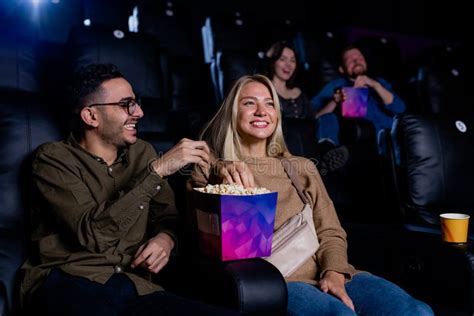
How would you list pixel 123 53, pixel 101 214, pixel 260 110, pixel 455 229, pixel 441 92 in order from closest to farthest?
pixel 101 214 < pixel 455 229 < pixel 260 110 < pixel 123 53 < pixel 441 92

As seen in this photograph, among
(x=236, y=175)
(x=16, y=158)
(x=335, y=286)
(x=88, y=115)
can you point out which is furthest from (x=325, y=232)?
(x=16, y=158)

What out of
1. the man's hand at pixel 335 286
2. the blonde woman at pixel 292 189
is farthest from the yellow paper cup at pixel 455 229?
the man's hand at pixel 335 286

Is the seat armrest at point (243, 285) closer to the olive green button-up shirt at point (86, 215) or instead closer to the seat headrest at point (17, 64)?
the olive green button-up shirt at point (86, 215)

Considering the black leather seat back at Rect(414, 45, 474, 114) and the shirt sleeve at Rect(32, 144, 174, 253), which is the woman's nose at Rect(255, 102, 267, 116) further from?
the black leather seat back at Rect(414, 45, 474, 114)

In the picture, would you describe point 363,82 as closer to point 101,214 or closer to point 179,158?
point 179,158

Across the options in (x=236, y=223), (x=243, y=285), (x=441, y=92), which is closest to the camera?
(x=243, y=285)

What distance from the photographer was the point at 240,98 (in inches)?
69.0

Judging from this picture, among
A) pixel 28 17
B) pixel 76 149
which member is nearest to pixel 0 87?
pixel 76 149

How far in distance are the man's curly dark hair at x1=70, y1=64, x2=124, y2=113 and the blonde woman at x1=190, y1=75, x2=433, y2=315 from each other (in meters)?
0.37

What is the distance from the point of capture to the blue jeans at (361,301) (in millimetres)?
1353

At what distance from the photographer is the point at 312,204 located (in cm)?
167

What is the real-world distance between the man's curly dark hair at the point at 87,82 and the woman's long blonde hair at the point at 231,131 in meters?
0.34

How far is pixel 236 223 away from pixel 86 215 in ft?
1.34

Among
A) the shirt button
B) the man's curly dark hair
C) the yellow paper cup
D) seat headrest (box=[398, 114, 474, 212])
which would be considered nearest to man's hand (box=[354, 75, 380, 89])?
seat headrest (box=[398, 114, 474, 212])
